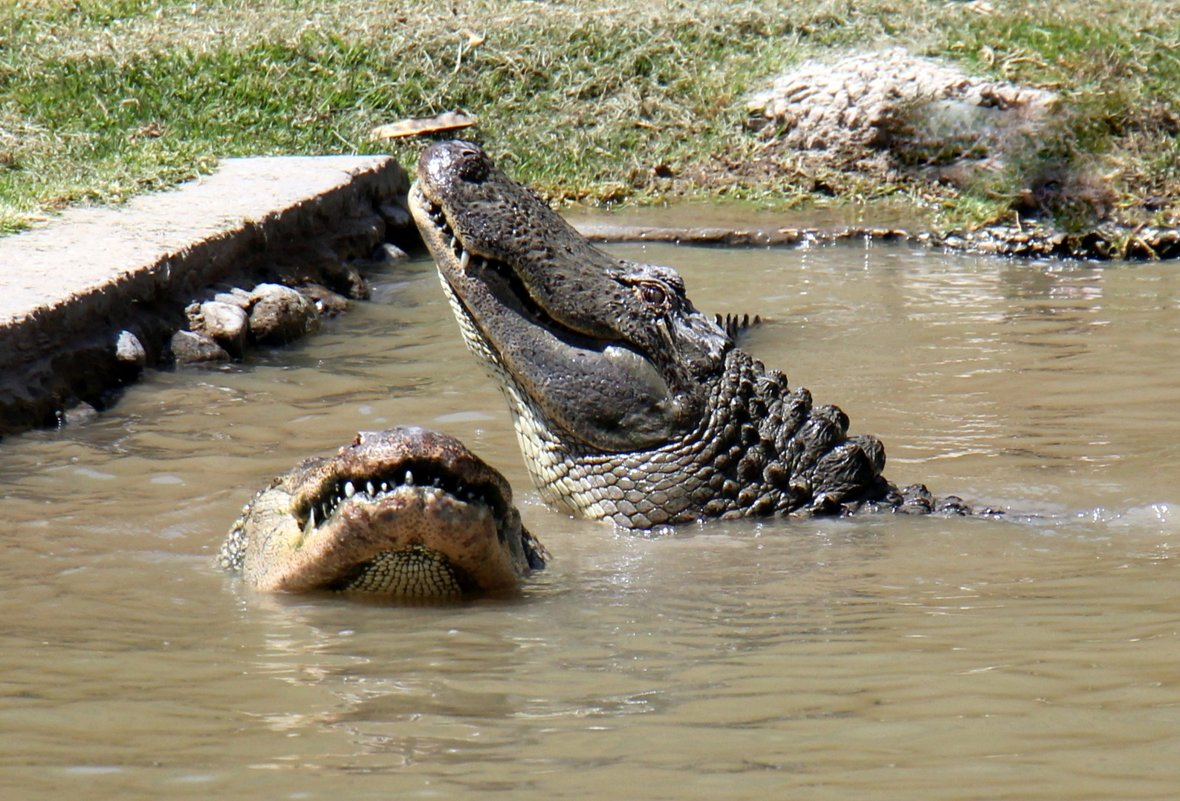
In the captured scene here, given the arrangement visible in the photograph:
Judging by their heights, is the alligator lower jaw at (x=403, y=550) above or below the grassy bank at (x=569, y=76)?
below

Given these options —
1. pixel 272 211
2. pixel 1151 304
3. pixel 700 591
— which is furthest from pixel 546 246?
pixel 1151 304

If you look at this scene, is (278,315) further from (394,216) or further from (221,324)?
(394,216)

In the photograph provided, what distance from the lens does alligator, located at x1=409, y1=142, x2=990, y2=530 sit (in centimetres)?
461

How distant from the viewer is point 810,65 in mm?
11234

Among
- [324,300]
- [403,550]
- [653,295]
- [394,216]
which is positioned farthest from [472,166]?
[394,216]

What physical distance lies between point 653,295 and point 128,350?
2476mm

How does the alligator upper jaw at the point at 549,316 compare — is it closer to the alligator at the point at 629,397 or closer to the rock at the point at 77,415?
the alligator at the point at 629,397

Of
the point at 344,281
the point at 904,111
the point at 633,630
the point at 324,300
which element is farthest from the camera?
the point at 904,111

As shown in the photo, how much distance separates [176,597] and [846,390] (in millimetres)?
3410

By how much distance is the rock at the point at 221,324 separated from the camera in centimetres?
659

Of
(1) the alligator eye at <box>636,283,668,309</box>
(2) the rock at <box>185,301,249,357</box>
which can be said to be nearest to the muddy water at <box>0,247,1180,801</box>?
(2) the rock at <box>185,301,249,357</box>

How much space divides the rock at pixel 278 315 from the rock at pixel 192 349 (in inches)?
15.7

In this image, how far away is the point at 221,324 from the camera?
6598 mm

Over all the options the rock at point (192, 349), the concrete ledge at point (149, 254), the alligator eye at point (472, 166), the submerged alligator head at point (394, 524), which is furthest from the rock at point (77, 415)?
the submerged alligator head at point (394, 524)
